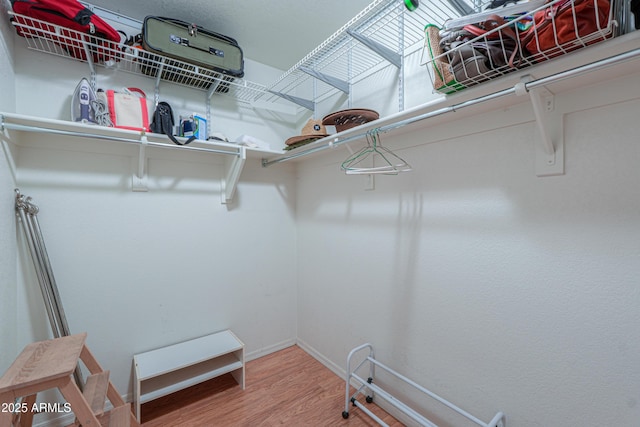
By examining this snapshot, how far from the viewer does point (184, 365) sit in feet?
5.91

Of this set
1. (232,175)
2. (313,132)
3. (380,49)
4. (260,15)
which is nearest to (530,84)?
(380,49)

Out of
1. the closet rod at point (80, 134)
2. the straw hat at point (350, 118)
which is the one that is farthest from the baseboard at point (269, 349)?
the straw hat at point (350, 118)

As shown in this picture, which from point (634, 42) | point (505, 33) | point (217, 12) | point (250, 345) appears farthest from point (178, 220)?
point (634, 42)

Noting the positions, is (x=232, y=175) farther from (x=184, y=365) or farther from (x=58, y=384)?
(x=58, y=384)

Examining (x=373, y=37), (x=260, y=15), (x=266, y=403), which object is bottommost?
(x=266, y=403)

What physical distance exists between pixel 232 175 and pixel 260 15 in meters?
1.12

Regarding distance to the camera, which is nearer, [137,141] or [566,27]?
[566,27]

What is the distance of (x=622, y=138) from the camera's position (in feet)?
3.18

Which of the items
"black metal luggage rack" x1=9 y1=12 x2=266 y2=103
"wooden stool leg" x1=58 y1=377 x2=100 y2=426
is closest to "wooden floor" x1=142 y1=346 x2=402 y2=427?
"wooden stool leg" x1=58 y1=377 x2=100 y2=426

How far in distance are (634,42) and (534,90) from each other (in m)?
0.25

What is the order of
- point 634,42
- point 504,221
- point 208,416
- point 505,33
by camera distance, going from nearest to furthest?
point 634,42 → point 505,33 → point 504,221 → point 208,416

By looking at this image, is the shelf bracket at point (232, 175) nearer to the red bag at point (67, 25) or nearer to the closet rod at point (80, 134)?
the closet rod at point (80, 134)

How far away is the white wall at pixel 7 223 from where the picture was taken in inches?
52.9

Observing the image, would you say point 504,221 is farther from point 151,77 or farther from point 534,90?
point 151,77
